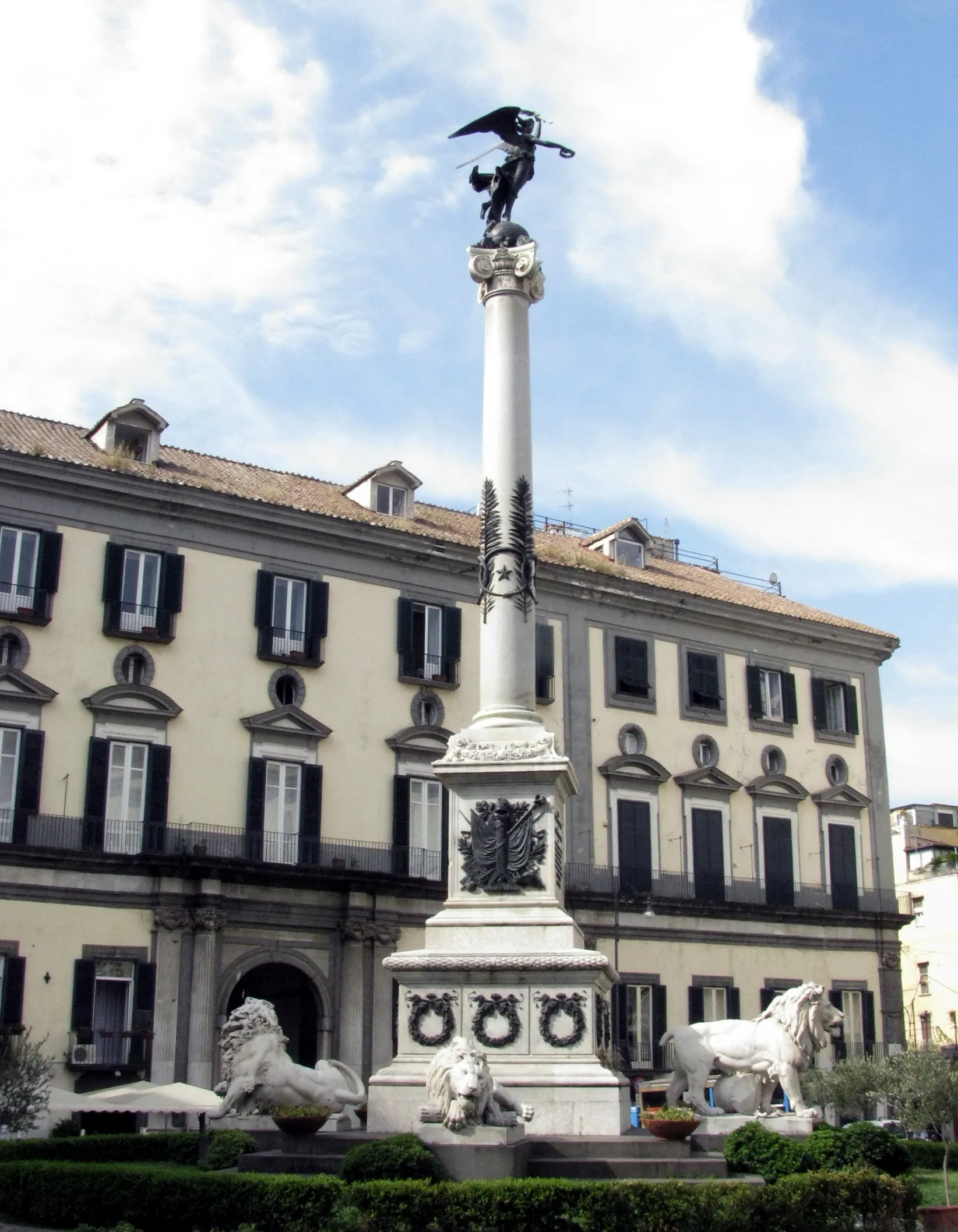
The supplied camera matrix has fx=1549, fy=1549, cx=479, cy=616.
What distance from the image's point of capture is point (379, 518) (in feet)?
131

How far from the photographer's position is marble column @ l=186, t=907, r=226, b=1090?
32.2m

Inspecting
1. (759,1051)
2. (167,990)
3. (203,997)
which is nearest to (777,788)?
(203,997)

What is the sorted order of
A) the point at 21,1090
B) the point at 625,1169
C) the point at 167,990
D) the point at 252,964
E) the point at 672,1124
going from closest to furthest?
1. the point at 625,1169
2. the point at 672,1124
3. the point at 21,1090
4. the point at 167,990
5. the point at 252,964

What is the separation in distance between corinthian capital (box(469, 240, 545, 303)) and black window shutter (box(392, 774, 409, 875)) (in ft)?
56.7

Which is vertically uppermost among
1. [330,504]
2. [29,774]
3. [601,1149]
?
[330,504]

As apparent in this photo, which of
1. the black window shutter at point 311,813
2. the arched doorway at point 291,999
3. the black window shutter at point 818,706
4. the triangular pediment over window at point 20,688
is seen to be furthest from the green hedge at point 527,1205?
the black window shutter at point 818,706

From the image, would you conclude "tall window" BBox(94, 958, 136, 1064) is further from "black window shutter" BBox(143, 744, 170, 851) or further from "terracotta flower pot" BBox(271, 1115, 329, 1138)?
"terracotta flower pot" BBox(271, 1115, 329, 1138)

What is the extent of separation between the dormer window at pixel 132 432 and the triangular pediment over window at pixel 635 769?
14.2 metres

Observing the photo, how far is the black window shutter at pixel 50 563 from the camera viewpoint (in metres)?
33.6

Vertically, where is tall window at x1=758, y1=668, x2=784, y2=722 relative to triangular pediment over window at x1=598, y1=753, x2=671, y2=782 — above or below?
above

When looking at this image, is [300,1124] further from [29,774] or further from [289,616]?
[289,616]

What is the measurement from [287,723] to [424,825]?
14.1 ft

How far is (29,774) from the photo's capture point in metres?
32.3

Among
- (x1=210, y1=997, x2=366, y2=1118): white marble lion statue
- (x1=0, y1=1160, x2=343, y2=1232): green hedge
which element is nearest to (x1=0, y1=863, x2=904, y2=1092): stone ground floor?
(x1=210, y1=997, x2=366, y2=1118): white marble lion statue
